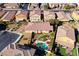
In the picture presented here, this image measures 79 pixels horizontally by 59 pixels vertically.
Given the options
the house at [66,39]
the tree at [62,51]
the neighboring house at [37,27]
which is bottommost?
the tree at [62,51]

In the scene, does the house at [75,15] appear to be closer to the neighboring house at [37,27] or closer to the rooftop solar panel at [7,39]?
the neighboring house at [37,27]

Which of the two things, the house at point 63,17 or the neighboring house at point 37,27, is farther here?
the house at point 63,17

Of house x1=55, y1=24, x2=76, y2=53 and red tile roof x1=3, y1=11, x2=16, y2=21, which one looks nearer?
house x1=55, y1=24, x2=76, y2=53

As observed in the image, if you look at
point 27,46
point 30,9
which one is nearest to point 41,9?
point 30,9

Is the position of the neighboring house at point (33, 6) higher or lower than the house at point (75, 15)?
higher

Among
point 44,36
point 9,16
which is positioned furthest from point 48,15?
point 9,16

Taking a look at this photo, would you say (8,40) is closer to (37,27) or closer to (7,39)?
(7,39)

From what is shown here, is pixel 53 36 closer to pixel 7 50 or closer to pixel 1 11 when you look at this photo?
pixel 7 50

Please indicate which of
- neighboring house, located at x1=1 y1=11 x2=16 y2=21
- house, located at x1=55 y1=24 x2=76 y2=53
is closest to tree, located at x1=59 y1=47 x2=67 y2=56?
house, located at x1=55 y1=24 x2=76 y2=53

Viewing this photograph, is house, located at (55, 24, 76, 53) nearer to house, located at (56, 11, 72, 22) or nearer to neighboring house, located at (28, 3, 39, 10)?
house, located at (56, 11, 72, 22)

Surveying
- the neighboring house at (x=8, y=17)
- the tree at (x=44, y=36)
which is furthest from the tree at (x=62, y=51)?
the neighboring house at (x=8, y=17)

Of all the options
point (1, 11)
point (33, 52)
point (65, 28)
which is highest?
point (1, 11)
